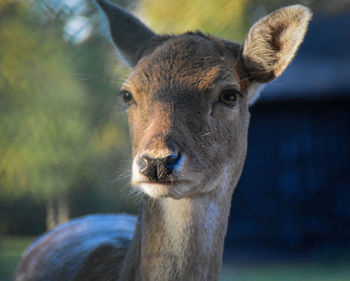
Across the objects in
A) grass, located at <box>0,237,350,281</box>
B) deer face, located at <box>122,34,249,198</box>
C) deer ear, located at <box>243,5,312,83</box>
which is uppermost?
deer ear, located at <box>243,5,312,83</box>

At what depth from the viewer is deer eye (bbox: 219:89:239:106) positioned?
10.1 ft

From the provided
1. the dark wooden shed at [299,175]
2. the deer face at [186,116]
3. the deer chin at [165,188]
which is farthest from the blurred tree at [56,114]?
the dark wooden shed at [299,175]

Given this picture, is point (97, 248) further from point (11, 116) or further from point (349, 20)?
point (349, 20)

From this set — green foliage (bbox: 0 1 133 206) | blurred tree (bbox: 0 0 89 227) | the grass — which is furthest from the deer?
the grass

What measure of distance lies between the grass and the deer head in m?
5.81

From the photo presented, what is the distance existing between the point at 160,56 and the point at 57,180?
3654 millimetres

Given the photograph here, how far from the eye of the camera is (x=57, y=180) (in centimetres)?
631

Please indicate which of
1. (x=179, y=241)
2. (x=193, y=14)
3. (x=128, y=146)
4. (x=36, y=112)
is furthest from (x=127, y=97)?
(x=128, y=146)

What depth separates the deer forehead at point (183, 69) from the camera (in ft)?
9.64

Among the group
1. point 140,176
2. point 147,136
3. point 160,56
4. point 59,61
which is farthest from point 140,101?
point 59,61

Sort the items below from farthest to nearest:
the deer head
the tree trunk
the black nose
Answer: the tree trunk, the deer head, the black nose

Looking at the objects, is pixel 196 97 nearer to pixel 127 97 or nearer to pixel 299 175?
pixel 127 97

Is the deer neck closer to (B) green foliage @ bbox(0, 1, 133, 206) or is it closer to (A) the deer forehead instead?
(A) the deer forehead

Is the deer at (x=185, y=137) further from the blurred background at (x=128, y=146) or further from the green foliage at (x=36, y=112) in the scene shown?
the green foliage at (x=36, y=112)
